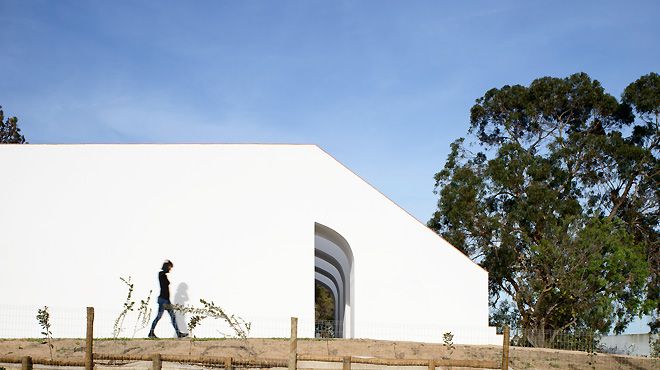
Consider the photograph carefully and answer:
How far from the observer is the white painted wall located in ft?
59.4

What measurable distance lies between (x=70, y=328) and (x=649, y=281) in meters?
21.0

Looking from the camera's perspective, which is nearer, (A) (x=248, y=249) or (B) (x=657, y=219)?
(A) (x=248, y=249)

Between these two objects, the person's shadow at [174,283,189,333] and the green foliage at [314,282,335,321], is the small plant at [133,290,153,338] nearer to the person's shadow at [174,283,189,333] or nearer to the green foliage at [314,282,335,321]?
the person's shadow at [174,283,189,333]

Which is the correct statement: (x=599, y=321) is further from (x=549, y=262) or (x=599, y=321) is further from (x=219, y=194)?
(x=219, y=194)

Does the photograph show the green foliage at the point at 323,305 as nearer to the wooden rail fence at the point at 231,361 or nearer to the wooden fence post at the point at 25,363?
the wooden rail fence at the point at 231,361

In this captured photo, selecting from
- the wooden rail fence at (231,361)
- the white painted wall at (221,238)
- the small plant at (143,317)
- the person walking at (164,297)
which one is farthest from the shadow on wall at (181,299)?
the wooden rail fence at (231,361)

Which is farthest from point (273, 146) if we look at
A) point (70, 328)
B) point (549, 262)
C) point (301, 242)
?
point (549, 262)

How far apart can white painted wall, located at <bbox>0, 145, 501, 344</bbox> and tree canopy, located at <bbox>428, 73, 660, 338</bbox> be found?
768 centimetres

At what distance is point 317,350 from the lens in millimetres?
14484

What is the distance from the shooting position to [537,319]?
26.4 meters

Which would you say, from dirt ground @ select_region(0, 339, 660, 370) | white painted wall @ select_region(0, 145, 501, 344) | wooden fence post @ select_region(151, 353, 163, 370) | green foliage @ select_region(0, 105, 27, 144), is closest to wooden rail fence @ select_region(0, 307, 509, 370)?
wooden fence post @ select_region(151, 353, 163, 370)

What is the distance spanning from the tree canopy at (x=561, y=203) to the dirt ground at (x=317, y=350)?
894cm

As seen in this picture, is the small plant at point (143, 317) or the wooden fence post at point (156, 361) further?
the small plant at point (143, 317)

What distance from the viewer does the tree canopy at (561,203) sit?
81.6 ft
